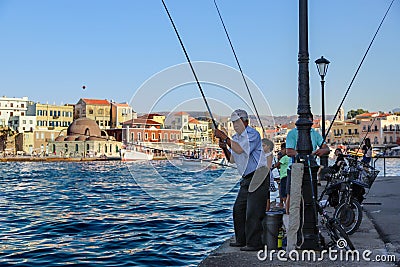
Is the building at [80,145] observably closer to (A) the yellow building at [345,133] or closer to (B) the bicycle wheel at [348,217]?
(A) the yellow building at [345,133]

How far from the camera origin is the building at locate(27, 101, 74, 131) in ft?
470

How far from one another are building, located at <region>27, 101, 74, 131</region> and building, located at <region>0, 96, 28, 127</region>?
2.33m

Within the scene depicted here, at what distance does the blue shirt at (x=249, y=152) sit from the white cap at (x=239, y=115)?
14 cm

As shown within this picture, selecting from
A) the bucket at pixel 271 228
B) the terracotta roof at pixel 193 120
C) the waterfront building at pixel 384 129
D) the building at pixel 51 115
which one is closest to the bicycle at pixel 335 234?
the bucket at pixel 271 228

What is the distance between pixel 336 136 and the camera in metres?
162

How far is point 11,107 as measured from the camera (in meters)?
150

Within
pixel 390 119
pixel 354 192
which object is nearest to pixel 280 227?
pixel 354 192

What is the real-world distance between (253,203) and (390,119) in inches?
5805

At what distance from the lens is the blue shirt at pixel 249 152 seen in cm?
705

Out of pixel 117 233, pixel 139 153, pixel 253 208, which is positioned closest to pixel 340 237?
pixel 253 208

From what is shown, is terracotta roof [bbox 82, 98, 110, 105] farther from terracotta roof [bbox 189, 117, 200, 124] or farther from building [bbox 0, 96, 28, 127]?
terracotta roof [bbox 189, 117, 200, 124]

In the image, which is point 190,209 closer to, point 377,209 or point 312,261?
point 377,209

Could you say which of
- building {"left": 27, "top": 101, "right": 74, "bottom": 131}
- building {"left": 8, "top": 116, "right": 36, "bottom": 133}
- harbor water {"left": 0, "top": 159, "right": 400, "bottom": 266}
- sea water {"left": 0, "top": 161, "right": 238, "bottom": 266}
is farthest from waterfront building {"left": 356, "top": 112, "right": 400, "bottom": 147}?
harbor water {"left": 0, "top": 159, "right": 400, "bottom": 266}

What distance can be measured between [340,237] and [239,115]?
2.00 meters
